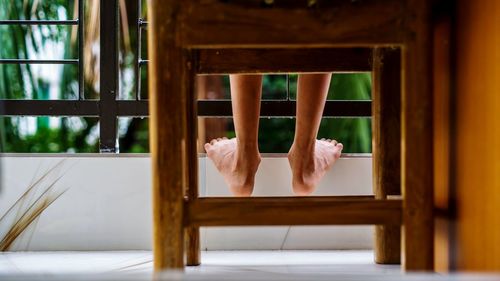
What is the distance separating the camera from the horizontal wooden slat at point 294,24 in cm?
112

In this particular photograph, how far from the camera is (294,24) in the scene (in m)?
1.12

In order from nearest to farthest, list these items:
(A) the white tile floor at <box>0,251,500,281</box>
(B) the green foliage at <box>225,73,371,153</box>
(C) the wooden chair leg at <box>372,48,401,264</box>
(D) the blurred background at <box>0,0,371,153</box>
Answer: (A) the white tile floor at <box>0,251,500,281</box>
(C) the wooden chair leg at <box>372,48,401,264</box>
(D) the blurred background at <box>0,0,371,153</box>
(B) the green foliage at <box>225,73,371,153</box>

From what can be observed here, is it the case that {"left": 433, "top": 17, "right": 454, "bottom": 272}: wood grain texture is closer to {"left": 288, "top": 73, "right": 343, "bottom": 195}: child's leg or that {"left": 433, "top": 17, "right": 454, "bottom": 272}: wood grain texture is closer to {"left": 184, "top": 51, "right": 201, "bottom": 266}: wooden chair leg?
{"left": 288, "top": 73, "right": 343, "bottom": 195}: child's leg

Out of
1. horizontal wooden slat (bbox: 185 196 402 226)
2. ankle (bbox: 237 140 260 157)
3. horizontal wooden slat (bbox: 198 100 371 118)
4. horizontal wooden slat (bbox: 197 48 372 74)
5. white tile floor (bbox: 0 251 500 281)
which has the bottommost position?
white tile floor (bbox: 0 251 500 281)

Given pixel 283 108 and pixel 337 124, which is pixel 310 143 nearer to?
pixel 283 108

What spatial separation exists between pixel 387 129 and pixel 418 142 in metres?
0.49

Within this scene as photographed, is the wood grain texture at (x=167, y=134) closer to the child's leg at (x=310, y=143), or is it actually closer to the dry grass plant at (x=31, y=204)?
the child's leg at (x=310, y=143)

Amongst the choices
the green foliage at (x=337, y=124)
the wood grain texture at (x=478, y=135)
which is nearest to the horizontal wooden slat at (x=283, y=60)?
the wood grain texture at (x=478, y=135)

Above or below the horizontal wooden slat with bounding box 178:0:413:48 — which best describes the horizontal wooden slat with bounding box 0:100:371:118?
below

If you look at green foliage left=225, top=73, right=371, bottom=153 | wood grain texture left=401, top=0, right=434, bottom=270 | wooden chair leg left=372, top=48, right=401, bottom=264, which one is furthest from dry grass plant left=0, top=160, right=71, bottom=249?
green foliage left=225, top=73, right=371, bottom=153

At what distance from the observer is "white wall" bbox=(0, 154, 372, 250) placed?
1.99 m

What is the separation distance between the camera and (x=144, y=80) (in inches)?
277

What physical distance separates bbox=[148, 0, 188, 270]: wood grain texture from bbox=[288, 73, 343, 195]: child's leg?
61cm

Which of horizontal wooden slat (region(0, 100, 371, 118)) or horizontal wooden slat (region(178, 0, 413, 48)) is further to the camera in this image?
horizontal wooden slat (region(0, 100, 371, 118))
